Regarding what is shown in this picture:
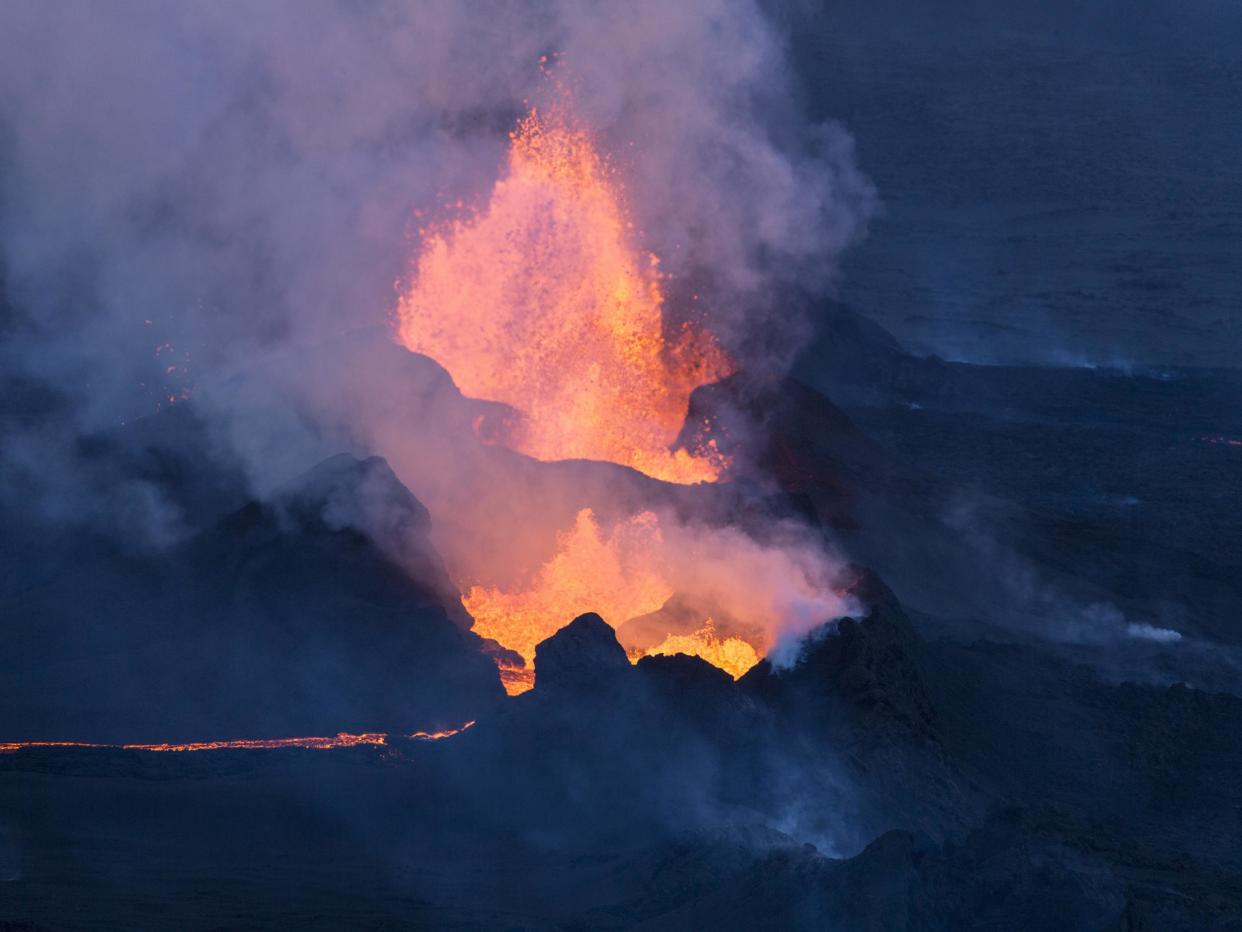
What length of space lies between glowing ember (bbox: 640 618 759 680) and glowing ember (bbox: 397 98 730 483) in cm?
603

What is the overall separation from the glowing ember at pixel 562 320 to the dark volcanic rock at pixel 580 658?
823 cm

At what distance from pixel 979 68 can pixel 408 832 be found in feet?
167

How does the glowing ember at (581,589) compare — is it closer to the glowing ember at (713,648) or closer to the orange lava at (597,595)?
the orange lava at (597,595)

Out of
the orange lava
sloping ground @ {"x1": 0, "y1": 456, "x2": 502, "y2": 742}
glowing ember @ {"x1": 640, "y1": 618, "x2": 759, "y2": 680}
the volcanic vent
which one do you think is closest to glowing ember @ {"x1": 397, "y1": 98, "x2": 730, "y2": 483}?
the volcanic vent

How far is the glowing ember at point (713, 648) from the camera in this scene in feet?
47.7

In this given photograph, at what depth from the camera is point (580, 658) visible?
Answer: 12367 mm

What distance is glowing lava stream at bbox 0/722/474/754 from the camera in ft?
38.7

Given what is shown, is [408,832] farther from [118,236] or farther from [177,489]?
[118,236]

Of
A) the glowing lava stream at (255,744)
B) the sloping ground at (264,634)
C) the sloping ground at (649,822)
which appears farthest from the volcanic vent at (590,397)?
Result: the glowing lava stream at (255,744)

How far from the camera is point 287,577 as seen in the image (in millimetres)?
14320

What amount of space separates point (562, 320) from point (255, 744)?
1429 cm

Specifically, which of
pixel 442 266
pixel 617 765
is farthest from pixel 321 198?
pixel 617 765

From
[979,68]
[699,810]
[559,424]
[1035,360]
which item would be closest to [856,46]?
[979,68]

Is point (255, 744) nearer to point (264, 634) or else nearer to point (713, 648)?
point (264, 634)
